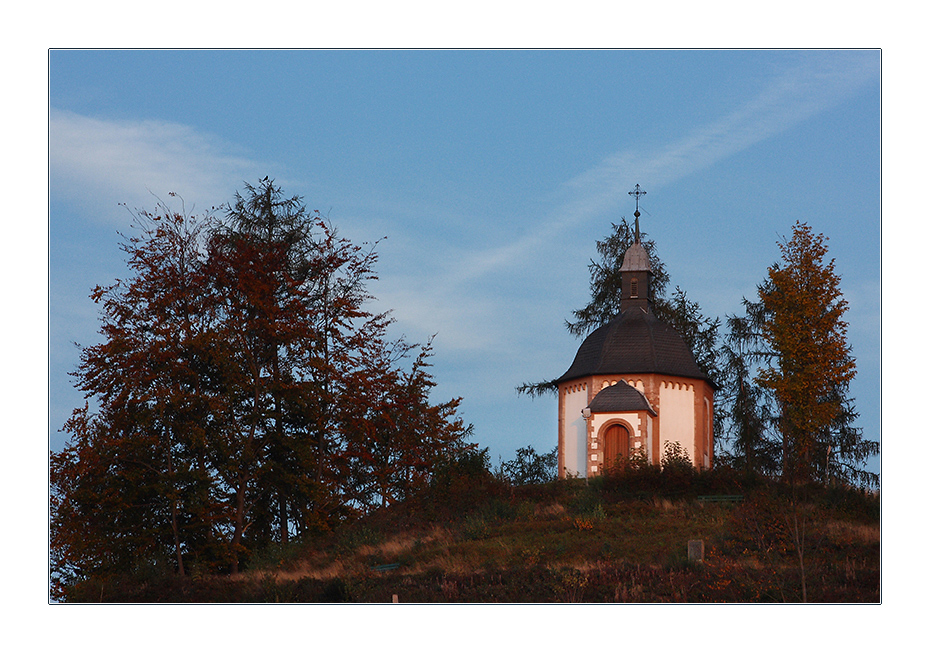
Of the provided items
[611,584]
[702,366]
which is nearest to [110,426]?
[611,584]

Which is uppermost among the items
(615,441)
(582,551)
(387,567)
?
(615,441)

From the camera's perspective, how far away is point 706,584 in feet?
70.2

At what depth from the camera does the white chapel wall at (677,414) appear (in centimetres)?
3891

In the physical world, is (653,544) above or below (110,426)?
below

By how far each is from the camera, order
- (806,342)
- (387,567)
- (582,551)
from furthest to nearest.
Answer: (806,342) < (387,567) < (582,551)

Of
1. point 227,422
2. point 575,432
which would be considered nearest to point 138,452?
point 227,422

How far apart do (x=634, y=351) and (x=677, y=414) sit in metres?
2.73

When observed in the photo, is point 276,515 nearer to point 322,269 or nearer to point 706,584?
point 322,269

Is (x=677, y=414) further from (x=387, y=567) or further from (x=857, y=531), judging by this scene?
(x=387, y=567)

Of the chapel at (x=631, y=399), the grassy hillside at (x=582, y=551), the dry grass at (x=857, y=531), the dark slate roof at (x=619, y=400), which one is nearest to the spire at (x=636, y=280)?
the chapel at (x=631, y=399)

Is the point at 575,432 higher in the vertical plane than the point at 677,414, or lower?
lower

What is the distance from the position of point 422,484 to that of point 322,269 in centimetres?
789

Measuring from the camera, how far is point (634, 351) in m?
40.0

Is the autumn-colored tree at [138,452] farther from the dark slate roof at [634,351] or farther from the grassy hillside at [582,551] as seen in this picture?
the dark slate roof at [634,351]
